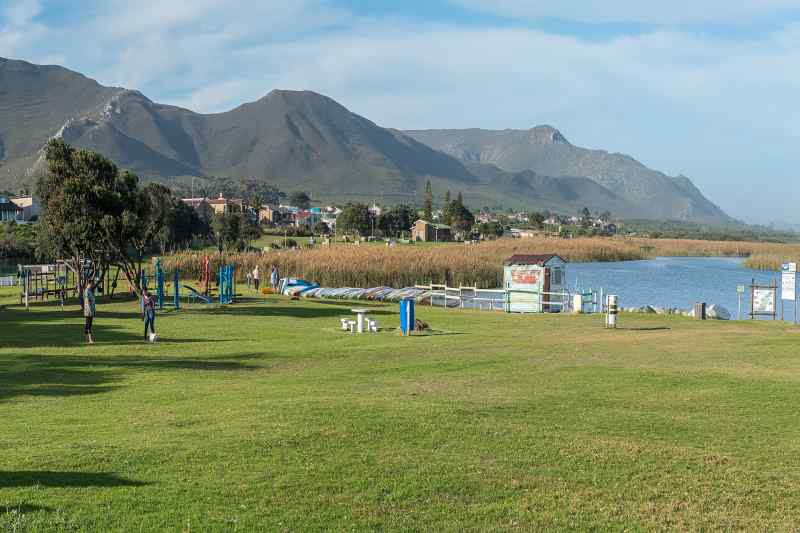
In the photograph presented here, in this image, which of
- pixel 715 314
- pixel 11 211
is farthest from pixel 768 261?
pixel 11 211

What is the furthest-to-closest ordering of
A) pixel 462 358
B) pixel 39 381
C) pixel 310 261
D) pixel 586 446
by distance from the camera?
pixel 310 261 → pixel 462 358 → pixel 39 381 → pixel 586 446

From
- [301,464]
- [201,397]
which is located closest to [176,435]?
[301,464]

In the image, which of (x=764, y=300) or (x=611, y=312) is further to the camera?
(x=764, y=300)

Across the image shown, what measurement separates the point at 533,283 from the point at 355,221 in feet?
335

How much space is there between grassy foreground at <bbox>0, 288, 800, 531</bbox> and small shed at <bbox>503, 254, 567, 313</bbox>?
54.1 ft

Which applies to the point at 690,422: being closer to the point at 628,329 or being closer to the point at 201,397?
the point at 201,397

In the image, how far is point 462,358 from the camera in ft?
67.8

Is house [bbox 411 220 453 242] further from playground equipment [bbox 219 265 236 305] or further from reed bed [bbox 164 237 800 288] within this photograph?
playground equipment [bbox 219 265 236 305]

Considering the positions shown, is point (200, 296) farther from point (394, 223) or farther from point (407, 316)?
point (394, 223)

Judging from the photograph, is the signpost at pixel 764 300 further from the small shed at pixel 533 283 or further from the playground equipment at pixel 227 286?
the playground equipment at pixel 227 286

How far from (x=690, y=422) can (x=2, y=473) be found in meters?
9.73

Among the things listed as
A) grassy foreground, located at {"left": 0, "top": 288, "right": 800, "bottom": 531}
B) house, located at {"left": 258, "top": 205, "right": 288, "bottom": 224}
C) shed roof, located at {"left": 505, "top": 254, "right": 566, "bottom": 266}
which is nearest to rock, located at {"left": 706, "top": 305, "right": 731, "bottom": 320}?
shed roof, located at {"left": 505, "top": 254, "right": 566, "bottom": 266}

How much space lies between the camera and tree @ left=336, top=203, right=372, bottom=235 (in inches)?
5562

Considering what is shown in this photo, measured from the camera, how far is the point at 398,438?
11.6 meters
